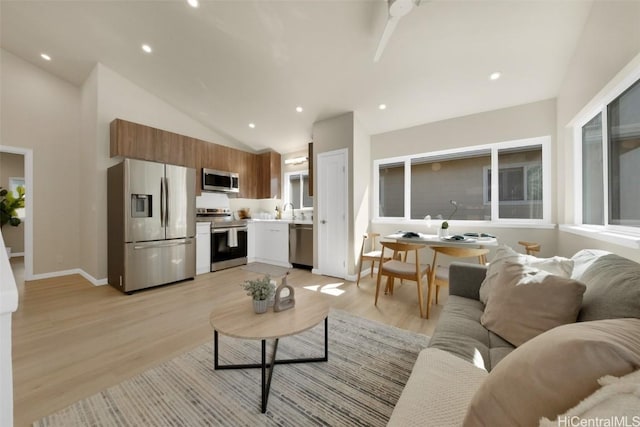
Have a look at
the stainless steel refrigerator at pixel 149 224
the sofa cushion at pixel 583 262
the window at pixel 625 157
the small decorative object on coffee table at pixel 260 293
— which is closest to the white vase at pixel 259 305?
the small decorative object on coffee table at pixel 260 293

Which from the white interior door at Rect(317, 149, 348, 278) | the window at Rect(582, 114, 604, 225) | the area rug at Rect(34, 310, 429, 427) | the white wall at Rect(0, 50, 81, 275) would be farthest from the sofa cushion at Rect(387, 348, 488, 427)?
the white wall at Rect(0, 50, 81, 275)

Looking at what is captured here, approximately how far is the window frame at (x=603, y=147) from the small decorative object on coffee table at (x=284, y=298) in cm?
214

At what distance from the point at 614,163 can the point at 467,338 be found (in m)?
2.15

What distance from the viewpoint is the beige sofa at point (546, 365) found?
0.49 m

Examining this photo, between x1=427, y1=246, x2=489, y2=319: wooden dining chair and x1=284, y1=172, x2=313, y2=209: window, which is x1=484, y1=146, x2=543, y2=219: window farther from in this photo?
x1=284, y1=172, x2=313, y2=209: window

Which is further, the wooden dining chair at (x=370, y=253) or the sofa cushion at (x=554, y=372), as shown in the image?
the wooden dining chair at (x=370, y=253)

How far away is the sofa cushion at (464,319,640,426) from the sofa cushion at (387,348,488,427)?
18 centimetres

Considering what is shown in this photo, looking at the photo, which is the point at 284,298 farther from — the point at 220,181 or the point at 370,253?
the point at 220,181

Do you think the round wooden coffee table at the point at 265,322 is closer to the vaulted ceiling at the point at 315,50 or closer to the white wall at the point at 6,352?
the white wall at the point at 6,352

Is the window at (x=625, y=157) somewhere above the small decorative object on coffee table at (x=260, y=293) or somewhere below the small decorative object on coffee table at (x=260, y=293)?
above

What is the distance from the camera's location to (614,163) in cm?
201

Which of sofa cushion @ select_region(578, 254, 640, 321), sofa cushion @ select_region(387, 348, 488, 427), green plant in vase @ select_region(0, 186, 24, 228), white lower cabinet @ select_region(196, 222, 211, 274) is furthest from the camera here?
green plant in vase @ select_region(0, 186, 24, 228)

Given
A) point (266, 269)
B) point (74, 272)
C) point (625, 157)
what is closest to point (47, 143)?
point (74, 272)

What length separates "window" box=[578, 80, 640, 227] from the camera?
177cm
